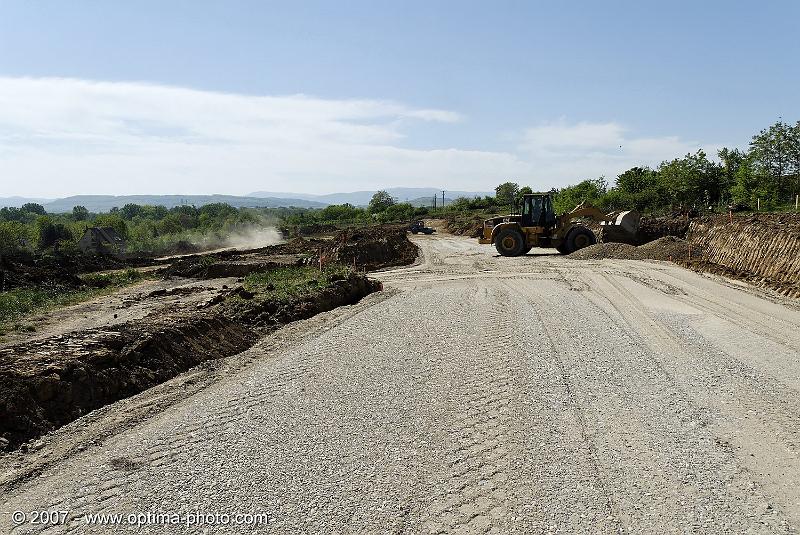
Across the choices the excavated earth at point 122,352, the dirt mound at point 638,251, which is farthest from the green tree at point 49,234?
the dirt mound at point 638,251

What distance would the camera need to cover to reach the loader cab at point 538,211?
29.0 meters

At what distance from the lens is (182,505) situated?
16.9ft

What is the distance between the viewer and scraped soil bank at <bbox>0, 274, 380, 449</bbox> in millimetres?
6992

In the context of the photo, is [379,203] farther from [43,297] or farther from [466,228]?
[43,297]

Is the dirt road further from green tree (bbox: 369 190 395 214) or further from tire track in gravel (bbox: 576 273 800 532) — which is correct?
green tree (bbox: 369 190 395 214)

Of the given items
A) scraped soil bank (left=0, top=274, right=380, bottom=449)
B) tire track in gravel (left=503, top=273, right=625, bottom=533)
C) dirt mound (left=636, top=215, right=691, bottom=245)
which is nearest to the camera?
tire track in gravel (left=503, top=273, right=625, bottom=533)

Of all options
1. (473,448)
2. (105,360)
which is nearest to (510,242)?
(105,360)

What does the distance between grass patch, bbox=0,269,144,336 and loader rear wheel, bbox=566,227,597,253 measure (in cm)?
1835

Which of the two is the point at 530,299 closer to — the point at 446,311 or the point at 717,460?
the point at 446,311

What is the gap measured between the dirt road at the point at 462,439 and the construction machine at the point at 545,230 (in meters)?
16.6

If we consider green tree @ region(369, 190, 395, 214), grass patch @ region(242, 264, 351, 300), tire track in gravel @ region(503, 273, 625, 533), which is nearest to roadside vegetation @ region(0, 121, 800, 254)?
grass patch @ region(242, 264, 351, 300)

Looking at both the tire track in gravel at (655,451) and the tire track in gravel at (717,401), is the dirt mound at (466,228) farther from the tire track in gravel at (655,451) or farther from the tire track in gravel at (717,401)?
the tire track in gravel at (655,451)

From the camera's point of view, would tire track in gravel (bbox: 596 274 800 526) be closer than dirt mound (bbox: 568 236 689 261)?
Yes

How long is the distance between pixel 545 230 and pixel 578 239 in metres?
1.54
